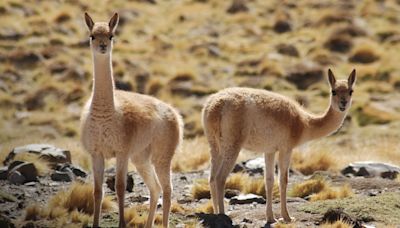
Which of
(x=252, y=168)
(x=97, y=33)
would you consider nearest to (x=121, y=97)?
(x=97, y=33)

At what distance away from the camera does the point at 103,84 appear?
8.19 metres

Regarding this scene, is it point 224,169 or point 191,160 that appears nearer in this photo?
point 224,169

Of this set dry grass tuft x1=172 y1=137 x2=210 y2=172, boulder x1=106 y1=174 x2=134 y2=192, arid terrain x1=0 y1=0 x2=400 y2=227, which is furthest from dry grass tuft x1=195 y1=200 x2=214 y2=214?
dry grass tuft x1=172 y1=137 x2=210 y2=172

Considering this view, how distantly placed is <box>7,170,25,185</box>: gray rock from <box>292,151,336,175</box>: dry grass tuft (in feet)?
18.2

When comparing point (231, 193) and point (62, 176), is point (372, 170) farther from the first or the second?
point (62, 176)

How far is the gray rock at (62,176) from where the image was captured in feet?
37.5

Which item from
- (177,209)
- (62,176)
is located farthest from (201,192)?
(62,176)

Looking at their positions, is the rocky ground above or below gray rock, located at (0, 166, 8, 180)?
below

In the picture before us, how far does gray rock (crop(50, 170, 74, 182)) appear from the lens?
11438 mm

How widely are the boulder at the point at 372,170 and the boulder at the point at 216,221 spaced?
4.93 metres

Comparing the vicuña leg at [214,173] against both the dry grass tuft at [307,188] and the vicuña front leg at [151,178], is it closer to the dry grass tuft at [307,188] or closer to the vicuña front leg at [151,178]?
the vicuña front leg at [151,178]

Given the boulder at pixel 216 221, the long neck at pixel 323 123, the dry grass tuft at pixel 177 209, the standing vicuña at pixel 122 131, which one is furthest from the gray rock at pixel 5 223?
the long neck at pixel 323 123

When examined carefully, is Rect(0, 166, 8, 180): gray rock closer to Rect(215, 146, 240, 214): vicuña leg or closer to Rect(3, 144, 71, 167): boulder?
Rect(3, 144, 71, 167): boulder

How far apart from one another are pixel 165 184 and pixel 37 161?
3633 millimetres
